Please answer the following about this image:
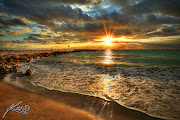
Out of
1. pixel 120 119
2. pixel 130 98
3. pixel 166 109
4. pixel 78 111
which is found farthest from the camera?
pixel 130 98

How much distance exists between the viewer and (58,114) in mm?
3434

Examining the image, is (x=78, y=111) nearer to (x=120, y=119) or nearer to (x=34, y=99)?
(x=120, y=119)

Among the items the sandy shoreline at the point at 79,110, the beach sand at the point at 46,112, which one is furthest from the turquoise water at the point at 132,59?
the beach sand at the point at 46,112

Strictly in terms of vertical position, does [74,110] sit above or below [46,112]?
below

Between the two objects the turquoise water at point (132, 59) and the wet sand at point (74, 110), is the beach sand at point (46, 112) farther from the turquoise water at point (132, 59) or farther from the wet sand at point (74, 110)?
the turquoise water at point (132, 59)

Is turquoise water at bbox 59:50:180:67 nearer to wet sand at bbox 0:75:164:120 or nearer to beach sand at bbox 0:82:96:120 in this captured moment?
wet sand at bbox 0:75:164:120

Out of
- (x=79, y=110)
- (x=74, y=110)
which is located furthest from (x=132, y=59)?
(x=74, y=110)

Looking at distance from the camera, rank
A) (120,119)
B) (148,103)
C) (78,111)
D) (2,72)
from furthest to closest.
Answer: (2,72) < (148,103) < (78,111) < (120,119)

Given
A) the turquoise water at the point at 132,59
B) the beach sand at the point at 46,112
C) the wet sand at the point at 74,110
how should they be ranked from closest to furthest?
the beach sand at the point at 46,112 < the wet sand at the point at 74,110 < the turquoise water at the point at 132,59

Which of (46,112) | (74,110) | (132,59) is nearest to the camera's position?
(46,112)

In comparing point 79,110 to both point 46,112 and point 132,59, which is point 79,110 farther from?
point 132,59

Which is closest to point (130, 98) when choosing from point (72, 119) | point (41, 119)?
point (72, 119)

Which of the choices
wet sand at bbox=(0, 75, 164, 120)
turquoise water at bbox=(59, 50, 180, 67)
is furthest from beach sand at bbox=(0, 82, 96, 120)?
turquoise water at bbox=(59, 50, 180, 67)

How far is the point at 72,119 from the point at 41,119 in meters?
1.06
